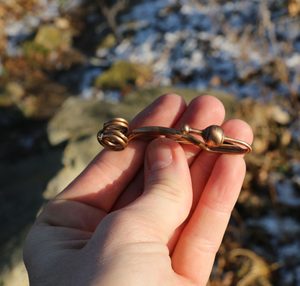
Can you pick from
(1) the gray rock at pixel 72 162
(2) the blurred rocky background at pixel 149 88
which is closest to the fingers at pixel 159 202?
(2) the blurred rocky background at pixel 149 88

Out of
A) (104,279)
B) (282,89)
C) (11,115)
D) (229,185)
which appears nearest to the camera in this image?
(104,279)

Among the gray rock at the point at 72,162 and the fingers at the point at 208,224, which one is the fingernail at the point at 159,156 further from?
the gray rock at the point at 72,162

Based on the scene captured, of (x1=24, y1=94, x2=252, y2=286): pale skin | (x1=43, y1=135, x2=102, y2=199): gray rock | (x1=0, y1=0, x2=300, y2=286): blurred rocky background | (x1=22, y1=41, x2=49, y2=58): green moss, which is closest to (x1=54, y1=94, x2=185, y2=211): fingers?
(x1=24, y1=94, x2=252, y2=286): pale skin

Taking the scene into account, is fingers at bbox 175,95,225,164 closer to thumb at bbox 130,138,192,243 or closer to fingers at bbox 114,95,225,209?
fingers at bbox 114,95,225,209

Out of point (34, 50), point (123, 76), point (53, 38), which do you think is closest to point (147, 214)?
point (123, 76)

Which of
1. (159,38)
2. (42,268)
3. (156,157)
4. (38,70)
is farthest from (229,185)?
(38,70)

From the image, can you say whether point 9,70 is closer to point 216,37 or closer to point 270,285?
point 216,37

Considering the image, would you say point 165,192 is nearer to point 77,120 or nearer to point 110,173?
point 110,173
